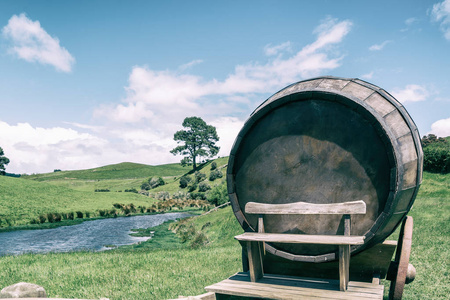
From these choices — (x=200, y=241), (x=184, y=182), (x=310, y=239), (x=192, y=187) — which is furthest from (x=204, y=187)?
(x=310, y=239)

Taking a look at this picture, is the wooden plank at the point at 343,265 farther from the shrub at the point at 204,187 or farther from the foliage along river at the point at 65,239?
the shrub at the point at 204,187

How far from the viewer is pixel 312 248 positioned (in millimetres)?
4113

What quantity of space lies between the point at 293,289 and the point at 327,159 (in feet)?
5.16

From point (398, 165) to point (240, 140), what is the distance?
1.90 meters

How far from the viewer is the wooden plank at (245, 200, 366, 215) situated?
3.70 metres

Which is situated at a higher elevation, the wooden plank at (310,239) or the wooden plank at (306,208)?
the wooden plank at (306,208)

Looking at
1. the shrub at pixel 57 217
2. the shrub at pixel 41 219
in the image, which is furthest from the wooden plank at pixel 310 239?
the shrub at pixel 57 217

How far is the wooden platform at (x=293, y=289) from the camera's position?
3.60m

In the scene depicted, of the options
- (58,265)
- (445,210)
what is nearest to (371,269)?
(58,265)

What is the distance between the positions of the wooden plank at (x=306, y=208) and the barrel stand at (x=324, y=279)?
27.8 inches

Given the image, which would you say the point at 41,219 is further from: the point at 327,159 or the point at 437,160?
the point at 437,160

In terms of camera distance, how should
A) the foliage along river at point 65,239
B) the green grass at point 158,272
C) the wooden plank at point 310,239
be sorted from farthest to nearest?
1. the foliage along river at point 65,239
2. the green grass at point 158,272
3. the wooden plank at point 310,239

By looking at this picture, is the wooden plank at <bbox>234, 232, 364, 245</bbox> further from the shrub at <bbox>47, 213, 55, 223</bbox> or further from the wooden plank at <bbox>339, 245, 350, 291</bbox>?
the shrub at <bbox>47, 213, 55, 223</bbox>

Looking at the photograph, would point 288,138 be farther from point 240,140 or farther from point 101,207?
point 101,207
